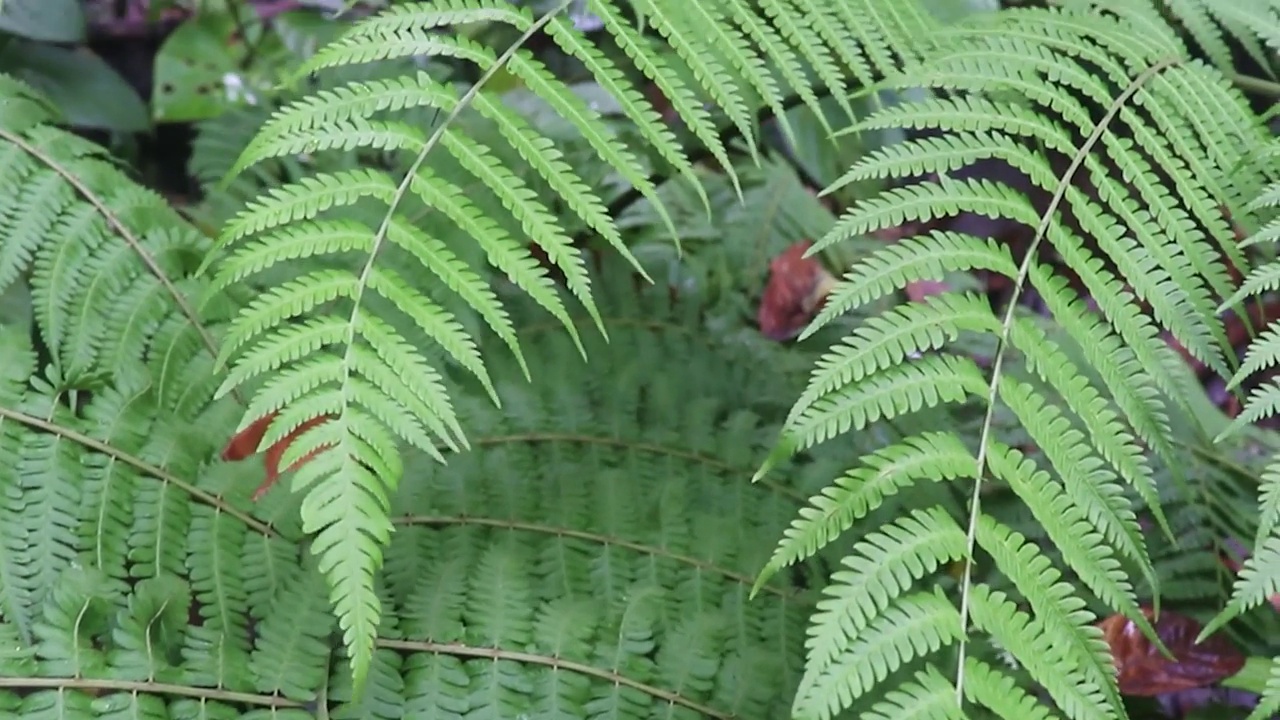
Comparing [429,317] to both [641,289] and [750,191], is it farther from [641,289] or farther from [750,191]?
[750,191]

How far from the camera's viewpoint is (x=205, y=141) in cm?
122

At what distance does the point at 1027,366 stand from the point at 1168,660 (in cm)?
49

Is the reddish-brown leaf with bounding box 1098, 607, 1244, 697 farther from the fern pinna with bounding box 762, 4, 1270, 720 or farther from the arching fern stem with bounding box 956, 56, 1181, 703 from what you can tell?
the arching fern stem with bounding box 956, 56, 1181, 703

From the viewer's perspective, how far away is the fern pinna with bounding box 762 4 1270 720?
546 mm

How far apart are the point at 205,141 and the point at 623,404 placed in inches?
25.9

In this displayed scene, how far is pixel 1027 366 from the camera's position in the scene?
2.12ft

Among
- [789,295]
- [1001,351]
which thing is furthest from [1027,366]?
[789,295]

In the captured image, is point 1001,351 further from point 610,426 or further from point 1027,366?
point 610,426

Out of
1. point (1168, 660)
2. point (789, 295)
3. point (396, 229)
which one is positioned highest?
point (789, 295)

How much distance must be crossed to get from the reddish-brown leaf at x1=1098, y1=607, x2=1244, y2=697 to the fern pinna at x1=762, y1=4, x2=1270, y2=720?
0.26m

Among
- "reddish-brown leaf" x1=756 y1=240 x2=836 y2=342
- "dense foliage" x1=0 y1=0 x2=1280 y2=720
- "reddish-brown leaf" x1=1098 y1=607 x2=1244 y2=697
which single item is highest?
"reddish-brown leaf" x1=756 y1=240 x2=836 y2=342

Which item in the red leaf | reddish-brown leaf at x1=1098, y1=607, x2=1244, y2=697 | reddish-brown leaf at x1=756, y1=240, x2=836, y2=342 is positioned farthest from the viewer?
reddish-brown leaf at x1=756, y1=240, x2=836, y2=342

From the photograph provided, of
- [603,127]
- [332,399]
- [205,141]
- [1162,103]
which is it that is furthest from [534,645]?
[205,141]

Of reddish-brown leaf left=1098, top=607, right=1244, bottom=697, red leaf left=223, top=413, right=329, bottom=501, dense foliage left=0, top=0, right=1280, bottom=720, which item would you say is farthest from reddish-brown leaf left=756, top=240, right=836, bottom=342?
red leaf left=223, top=413, right=329, bottom=501
